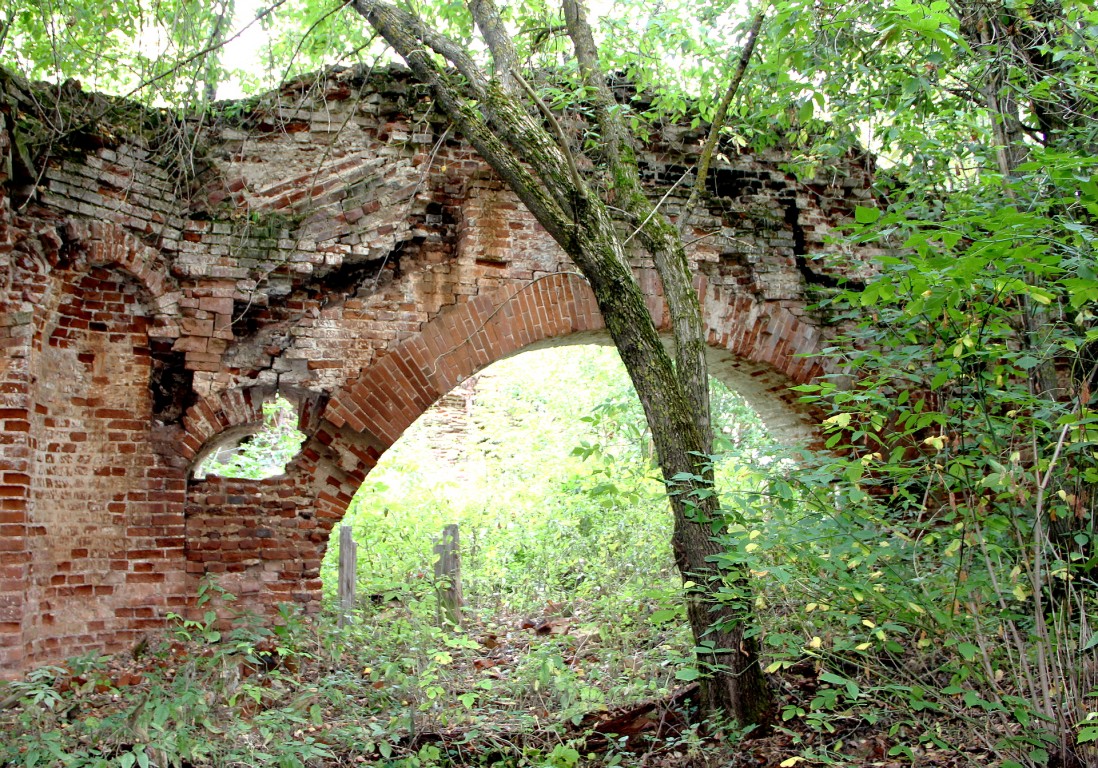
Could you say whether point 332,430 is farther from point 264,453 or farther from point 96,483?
point 264,453

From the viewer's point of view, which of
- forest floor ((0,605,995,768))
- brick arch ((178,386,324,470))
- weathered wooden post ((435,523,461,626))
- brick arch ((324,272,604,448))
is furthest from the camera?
weathered wooden post ((435,523,461,626))

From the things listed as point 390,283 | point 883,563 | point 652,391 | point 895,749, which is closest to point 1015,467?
point 883,563

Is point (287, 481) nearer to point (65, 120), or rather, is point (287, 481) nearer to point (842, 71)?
point (65, 120)

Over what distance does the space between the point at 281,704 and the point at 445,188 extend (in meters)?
3.69

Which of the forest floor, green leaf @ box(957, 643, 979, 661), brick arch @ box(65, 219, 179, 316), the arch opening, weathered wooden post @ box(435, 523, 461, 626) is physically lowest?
the forest floor

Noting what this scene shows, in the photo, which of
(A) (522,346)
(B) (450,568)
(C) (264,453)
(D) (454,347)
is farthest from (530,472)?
(D) (454,347)

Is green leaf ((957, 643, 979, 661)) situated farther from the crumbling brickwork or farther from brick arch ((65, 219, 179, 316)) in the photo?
brick arch ((65, 219, 179, 316))

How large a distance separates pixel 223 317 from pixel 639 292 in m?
2.87

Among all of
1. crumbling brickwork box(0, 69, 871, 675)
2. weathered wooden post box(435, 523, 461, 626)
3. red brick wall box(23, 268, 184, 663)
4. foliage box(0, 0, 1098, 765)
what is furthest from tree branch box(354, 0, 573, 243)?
weathered wooden post box(435, 523, 461, 626)

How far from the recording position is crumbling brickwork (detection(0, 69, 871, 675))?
5625mm

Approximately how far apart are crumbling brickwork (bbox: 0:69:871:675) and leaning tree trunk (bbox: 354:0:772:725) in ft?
3.41

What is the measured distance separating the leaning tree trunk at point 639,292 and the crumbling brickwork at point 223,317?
1040mm

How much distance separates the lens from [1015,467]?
12.6 ft

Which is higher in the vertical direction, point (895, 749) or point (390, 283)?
point (390, 283)
